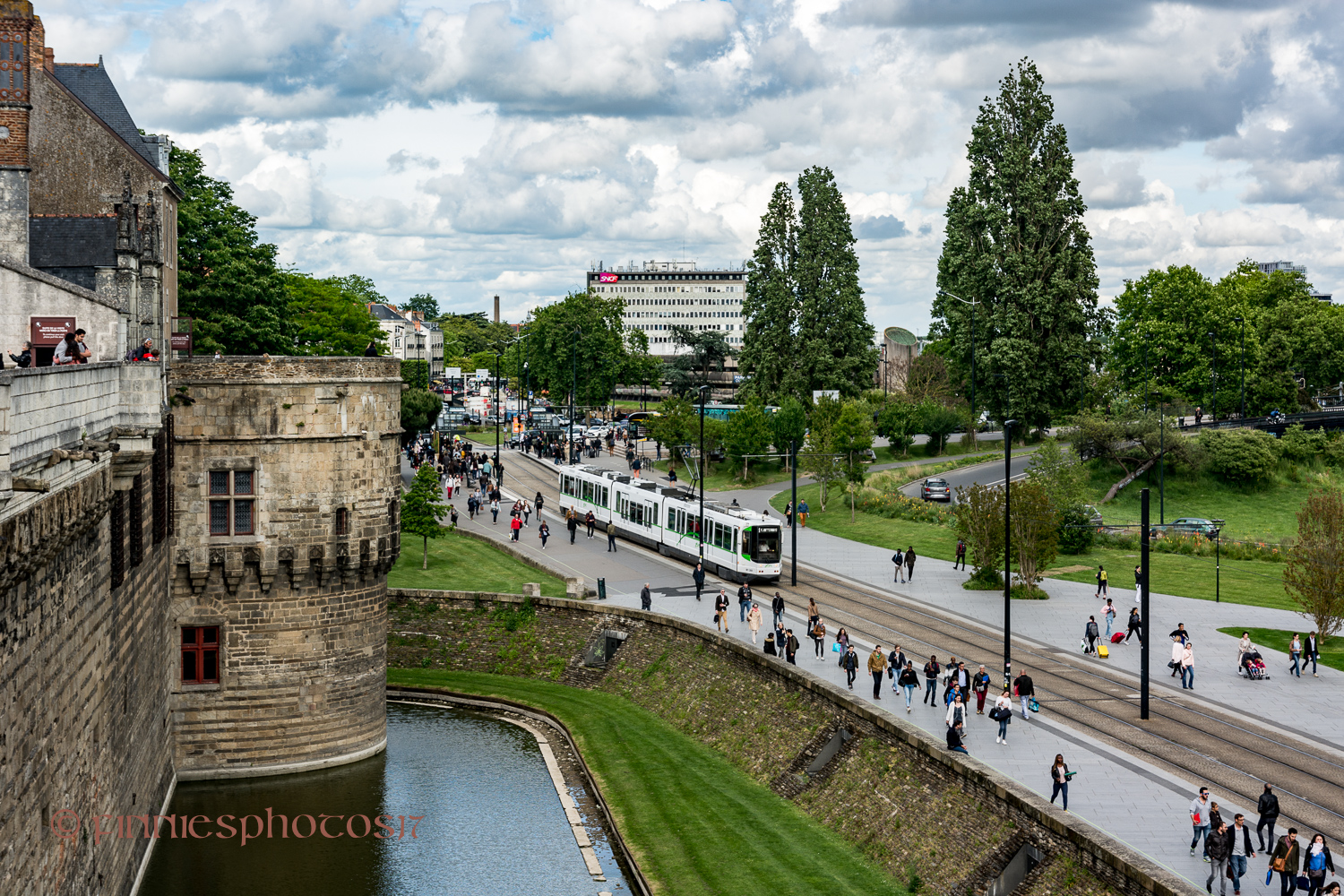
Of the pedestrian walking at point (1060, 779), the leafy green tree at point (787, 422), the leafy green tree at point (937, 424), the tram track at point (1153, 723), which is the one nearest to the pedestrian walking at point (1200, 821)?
the tram track at point (1153, 723)

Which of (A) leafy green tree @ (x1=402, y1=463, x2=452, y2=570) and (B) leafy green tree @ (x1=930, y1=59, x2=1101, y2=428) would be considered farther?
(B) leafy green tree @ (x1=930, y1=59, x2=1101, y2=428)

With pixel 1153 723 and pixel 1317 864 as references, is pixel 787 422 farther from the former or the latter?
pixel 1317 864

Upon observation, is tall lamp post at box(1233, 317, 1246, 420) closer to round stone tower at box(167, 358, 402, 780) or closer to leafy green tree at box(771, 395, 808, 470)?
leafy green tree at box(771, 395, 808, 470)

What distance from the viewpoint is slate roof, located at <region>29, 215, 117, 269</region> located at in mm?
28078

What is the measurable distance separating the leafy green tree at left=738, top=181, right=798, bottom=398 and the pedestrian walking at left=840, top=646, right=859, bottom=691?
4988 cm

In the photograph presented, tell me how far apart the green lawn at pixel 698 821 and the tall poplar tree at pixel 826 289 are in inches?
1833

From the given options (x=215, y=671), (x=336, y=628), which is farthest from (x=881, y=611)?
(x=215, y=671)

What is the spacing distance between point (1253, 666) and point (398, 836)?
876 inches

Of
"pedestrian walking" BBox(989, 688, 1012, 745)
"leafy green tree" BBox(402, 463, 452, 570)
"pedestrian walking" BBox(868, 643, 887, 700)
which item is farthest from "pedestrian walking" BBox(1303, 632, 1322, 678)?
"leafy green tree" BBox(402, 463, 452, 570)

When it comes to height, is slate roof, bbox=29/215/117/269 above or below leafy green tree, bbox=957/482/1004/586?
above

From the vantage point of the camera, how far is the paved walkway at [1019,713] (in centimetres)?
2255

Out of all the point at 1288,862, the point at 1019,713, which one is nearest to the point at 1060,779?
the point at 1288,862

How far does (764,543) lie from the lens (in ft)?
148

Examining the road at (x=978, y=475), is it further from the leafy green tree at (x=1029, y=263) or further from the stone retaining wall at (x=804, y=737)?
the stone retaining wall at (x=804, y=737)
